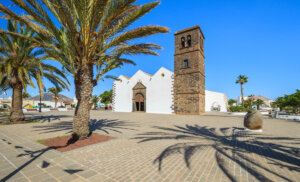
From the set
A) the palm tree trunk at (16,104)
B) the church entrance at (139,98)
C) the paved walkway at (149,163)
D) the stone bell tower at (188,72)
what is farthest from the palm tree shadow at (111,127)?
the church entrance at (139,98)

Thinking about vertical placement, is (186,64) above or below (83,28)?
above

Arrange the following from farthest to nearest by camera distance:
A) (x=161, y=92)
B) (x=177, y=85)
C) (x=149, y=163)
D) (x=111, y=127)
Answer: (x=161, y=92) → (x=177, y=85) → (x=111, y=127) → (x=149, y=163)

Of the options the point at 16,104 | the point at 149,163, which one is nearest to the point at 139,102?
the point at 16,104

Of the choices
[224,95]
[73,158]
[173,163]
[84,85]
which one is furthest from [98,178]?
[224,95]

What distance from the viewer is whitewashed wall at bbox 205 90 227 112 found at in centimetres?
3620

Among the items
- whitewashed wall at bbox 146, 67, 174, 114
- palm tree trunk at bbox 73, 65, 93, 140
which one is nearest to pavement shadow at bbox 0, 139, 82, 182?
palm tree trunk at bbox 73, 65, 93, 140

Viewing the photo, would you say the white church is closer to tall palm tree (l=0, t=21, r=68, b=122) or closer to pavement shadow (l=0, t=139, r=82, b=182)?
tall palm tree (l=0, t=21, r=68, b=122)

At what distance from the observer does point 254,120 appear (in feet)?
26.3

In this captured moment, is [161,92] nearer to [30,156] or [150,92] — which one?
[150,92]

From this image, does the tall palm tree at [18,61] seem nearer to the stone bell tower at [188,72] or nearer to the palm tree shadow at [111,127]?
the palm tree shadow at [111,127]

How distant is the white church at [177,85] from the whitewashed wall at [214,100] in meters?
14.3

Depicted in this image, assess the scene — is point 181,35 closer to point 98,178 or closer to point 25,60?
point 25,60

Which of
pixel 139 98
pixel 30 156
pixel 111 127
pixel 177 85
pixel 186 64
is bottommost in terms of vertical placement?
pixel 111 127

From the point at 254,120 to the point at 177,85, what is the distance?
13.7 m
